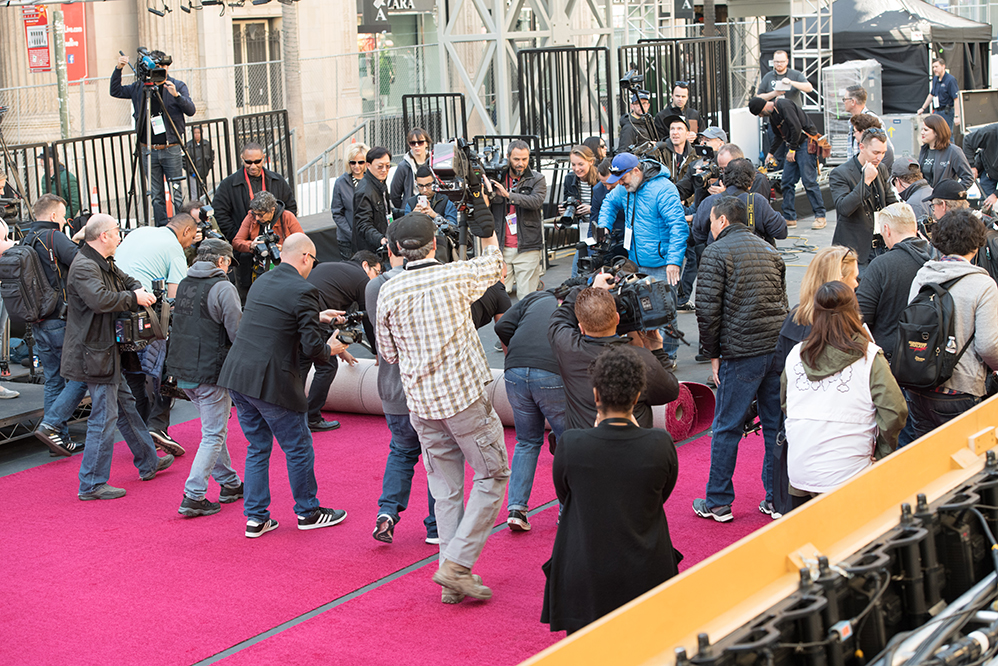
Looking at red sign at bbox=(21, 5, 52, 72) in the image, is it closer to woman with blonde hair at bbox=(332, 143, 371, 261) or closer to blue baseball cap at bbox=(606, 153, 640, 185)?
→ woman with blonde hair at bbox=(332, 143, 371, 261)

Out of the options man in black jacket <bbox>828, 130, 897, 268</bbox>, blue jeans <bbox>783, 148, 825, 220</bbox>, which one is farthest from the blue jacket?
blue jeans <bbox>783, 148, 825, 220</bbox>

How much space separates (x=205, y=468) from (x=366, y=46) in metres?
19.9

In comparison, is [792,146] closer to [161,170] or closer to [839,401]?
[161,170]

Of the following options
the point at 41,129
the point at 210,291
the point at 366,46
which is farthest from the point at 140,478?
the point at 366,46

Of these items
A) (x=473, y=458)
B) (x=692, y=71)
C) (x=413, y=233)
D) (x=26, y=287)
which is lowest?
(x=473, y=458)

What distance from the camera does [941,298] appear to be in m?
5.23

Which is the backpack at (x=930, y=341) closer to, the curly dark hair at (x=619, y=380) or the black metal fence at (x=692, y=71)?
the curly dark hair at (x=619, y=380)

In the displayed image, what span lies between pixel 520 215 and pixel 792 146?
5924mm

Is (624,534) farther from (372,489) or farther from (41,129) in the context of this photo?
(41,129)

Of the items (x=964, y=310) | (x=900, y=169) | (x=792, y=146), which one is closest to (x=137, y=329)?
(x=964, y=310)

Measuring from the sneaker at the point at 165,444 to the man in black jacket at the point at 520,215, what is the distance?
3.31 m

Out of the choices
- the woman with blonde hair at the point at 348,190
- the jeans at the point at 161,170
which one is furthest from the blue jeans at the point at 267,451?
the jeans at the point at 161,170

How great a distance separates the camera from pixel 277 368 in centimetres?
617

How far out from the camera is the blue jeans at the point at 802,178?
1436cm
